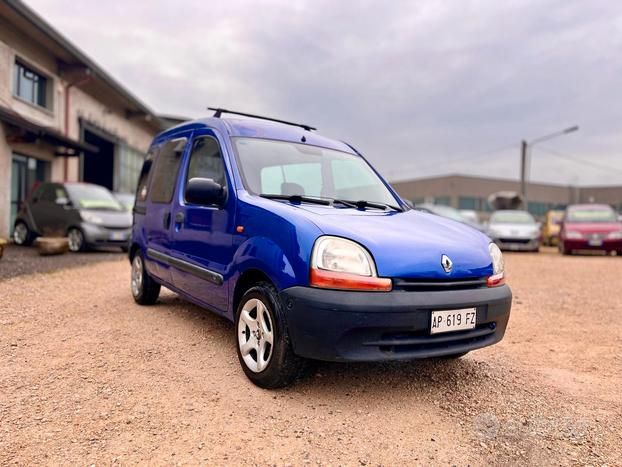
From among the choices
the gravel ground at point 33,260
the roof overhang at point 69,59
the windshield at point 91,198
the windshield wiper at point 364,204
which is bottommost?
the gravel ground at point 33,260

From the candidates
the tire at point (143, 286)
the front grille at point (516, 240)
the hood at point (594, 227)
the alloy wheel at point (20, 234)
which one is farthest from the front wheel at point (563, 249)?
the alloy wheel at point (20, 234)

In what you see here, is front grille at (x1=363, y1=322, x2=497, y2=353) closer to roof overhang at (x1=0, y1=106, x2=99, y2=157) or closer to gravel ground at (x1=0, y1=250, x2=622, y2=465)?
gravel ground at (x1=0, y1=250, x2=622, y2=465)

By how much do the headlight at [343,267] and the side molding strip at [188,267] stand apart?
1033 mm

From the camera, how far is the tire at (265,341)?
109 inches

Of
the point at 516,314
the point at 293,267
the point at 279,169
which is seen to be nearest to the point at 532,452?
the point at 293,267

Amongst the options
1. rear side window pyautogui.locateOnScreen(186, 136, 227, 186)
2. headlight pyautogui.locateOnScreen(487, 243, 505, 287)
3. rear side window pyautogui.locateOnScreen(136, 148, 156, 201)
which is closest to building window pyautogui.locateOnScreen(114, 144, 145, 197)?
rear side window pyautogui.locateOnScreen(136, 148, 156, 201)

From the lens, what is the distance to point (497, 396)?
3.04 meters

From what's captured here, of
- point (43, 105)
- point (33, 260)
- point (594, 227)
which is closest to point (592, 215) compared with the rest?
point (594, 227)

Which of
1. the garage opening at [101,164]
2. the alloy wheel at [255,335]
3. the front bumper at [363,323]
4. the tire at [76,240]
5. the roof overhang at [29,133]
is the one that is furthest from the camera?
the garage opening at [101,164]

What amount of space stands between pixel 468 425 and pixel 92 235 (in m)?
9.43

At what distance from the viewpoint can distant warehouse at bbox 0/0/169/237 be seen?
39.3 feet

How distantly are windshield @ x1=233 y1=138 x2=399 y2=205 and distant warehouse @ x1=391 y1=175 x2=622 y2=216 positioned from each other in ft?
152

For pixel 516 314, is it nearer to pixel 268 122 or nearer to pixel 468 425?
pixel 468 425

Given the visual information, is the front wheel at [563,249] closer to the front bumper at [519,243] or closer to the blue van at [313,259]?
the front bumper at [519,243]
